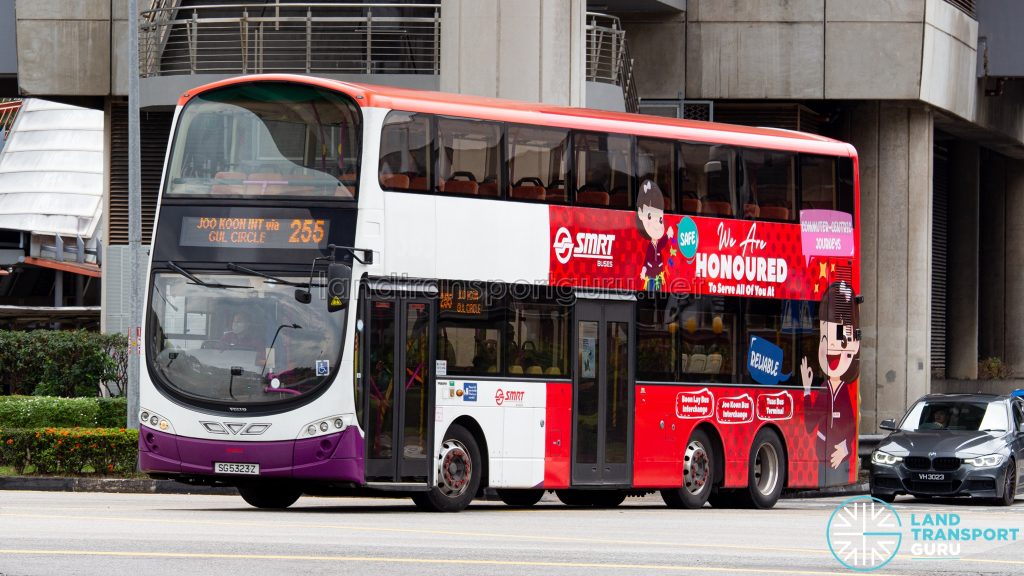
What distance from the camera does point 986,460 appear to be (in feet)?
73.0

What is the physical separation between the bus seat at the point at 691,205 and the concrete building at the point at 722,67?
30.9ft

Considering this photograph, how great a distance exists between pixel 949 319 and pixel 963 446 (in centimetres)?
2536

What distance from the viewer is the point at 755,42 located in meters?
34.8

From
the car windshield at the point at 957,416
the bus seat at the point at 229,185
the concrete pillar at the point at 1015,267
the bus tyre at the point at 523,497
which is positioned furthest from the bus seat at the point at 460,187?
the concrete pillar at the point at 1015,267

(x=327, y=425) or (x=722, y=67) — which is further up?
(x=722, y=67)

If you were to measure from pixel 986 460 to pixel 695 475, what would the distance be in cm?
411

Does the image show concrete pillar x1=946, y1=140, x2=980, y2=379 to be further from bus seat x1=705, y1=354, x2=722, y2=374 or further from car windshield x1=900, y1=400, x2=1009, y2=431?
bus seat x1=705, y1=354, x2=722, y2=374

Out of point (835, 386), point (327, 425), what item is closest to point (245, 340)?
point (327, 425)

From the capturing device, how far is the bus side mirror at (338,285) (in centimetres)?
1675

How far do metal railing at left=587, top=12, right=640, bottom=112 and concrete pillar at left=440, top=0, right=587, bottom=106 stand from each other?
11.8 ft

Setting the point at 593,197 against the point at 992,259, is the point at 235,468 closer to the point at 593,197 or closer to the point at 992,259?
the point at 593,197

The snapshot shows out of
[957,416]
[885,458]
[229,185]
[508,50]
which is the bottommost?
[885,458]

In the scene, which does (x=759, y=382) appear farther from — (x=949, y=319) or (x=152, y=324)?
(x=949, y=319)

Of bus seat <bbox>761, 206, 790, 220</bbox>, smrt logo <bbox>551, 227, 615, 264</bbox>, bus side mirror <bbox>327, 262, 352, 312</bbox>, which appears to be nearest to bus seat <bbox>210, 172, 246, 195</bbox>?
bus side mirror <bbox>327, 262, 352, 312</bbox>
